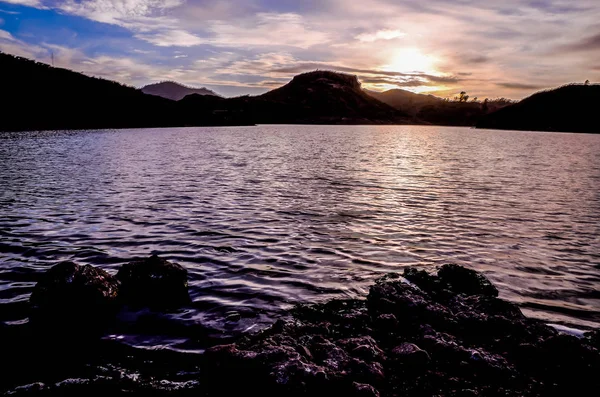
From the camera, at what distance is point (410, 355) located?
23.8ft

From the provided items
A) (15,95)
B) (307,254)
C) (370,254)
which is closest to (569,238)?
(370,254)

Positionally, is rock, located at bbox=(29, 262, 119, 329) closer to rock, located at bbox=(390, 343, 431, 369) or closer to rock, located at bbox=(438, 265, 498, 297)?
rock, located at bbox=(390, 343, 431, 369)

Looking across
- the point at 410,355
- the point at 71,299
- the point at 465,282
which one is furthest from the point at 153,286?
the point at 465,282

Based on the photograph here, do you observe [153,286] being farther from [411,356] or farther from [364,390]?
[411,356]

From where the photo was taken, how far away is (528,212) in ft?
74.3

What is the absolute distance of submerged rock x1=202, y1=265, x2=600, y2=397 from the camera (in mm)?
6418

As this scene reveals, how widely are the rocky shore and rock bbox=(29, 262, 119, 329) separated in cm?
3

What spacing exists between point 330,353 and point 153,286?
5.72 metres

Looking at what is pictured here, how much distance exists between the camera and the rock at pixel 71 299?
909cm

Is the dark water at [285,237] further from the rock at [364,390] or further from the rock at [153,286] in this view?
the rock at [364,390]

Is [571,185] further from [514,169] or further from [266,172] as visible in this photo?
[266,172]

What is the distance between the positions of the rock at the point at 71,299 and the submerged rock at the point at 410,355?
427 cm

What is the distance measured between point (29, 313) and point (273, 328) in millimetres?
6176

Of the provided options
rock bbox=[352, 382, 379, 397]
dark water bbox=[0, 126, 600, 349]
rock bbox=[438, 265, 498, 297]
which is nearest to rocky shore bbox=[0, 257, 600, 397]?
rock bbox=[352, 382, 379, 397]
